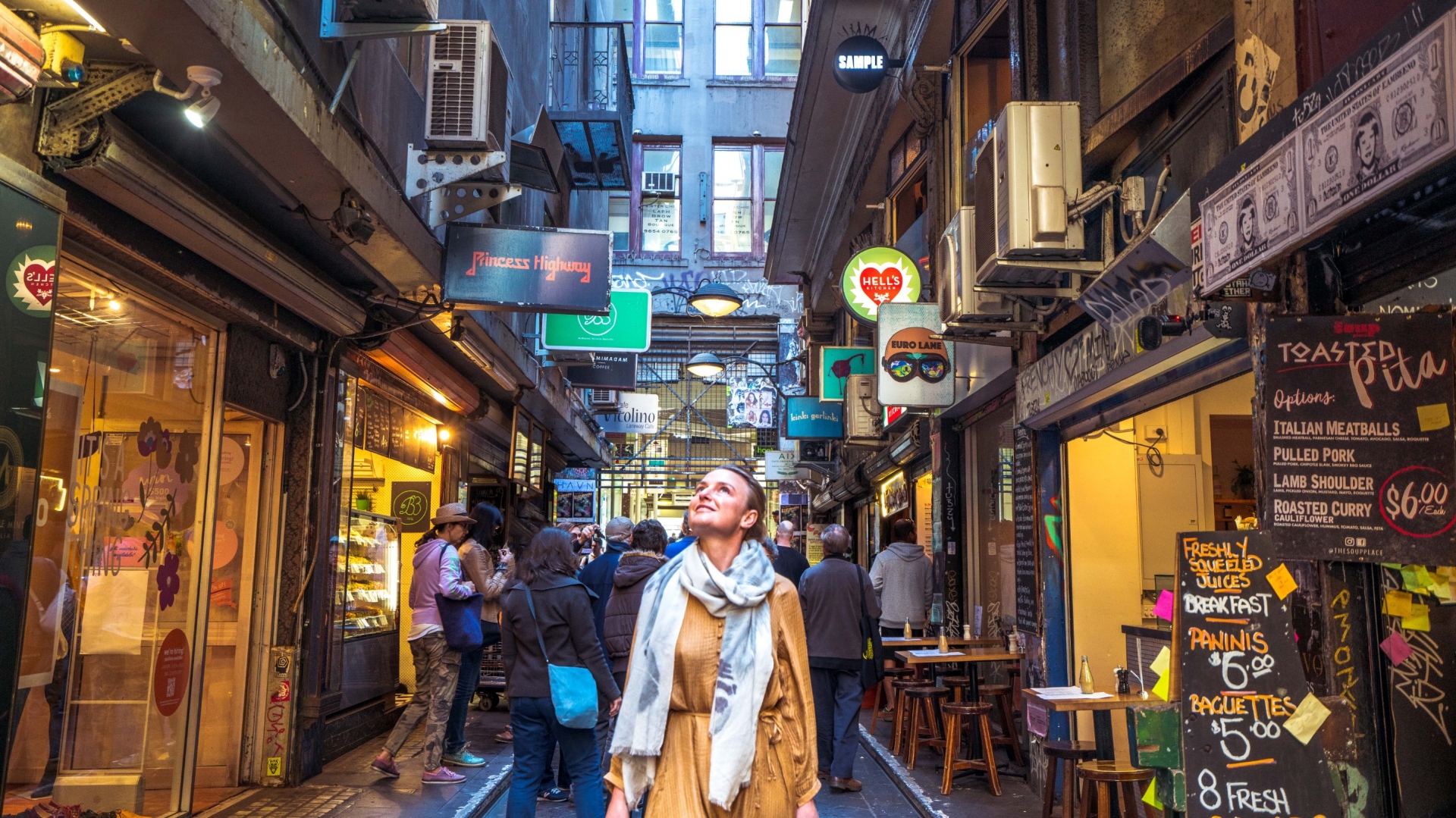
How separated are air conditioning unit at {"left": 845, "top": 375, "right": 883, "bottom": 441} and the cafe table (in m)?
9.19

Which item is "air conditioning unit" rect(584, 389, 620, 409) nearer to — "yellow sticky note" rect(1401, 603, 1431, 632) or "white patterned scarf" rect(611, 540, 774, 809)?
"white patterned scarf" rect(611, 540, 774, 809)

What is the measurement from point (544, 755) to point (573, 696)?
0.47 metres

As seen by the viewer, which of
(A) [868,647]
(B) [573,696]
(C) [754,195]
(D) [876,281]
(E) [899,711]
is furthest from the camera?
(C) [754,195]

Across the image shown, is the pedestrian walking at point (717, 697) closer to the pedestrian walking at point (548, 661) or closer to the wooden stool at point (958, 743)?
the pedestrian walking at point (548, 661)

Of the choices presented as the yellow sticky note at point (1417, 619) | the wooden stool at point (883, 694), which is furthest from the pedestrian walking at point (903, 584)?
the yellow sticky note at point (1417, 619)

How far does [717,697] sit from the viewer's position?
10.8ft

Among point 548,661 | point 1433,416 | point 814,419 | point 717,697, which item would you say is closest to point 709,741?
point 717,697

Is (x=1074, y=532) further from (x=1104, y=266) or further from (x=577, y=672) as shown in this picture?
(x=577, y=672)

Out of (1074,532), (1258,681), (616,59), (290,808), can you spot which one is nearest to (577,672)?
(290,808)

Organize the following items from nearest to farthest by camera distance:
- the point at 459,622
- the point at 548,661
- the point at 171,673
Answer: the point at 548,661 < the point at 171,673 < the point at 459,622

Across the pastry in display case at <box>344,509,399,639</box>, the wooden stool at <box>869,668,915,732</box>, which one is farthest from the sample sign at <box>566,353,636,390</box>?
the wooden stool at <box>869,668,915,732</box>

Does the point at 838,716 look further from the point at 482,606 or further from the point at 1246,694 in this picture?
the point at 1246,694

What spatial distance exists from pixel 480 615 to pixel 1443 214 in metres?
7.85

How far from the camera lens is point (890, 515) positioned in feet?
54.2
